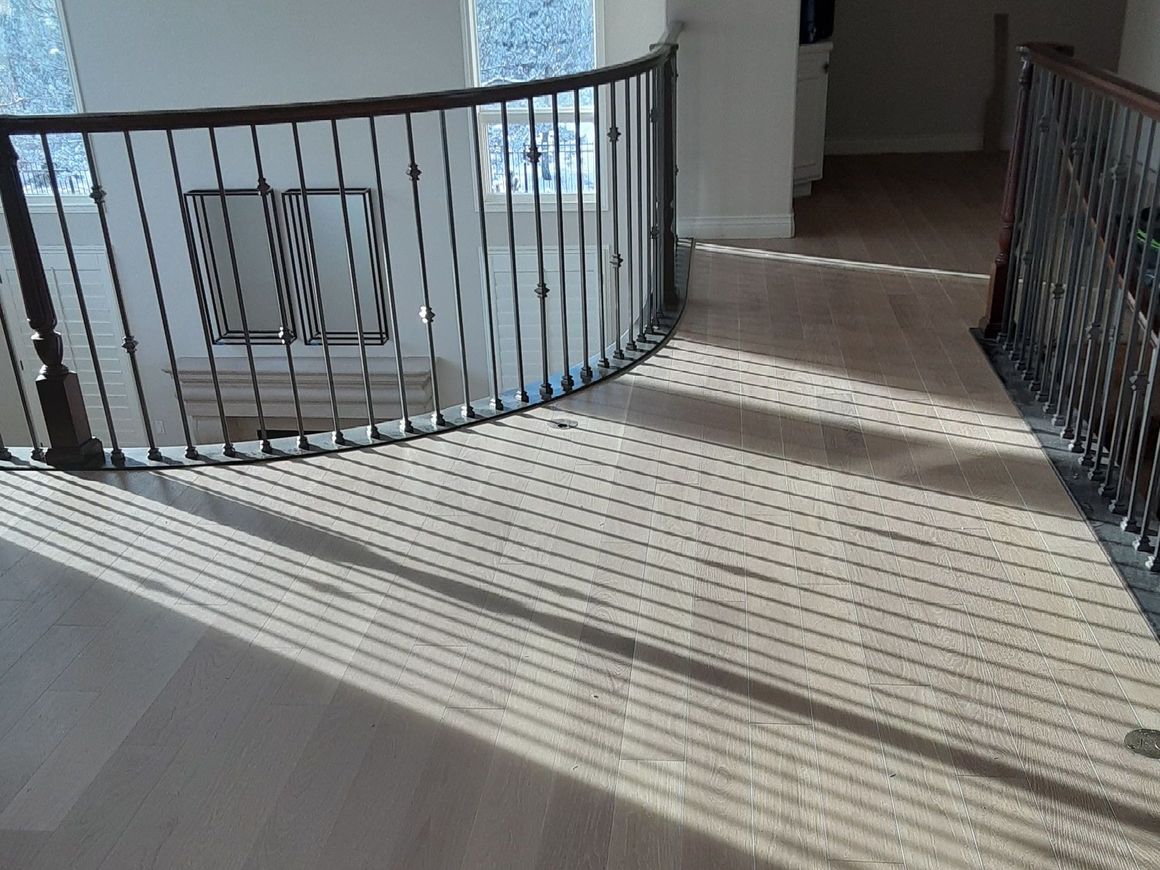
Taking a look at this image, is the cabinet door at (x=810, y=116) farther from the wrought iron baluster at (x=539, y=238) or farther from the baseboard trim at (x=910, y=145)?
the wrought iron baluster at (x=539, y=238)

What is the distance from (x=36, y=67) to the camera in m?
8.05

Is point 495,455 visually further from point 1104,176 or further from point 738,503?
point 1104,176

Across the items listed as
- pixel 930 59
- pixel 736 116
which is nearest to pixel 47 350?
pixel 736 116

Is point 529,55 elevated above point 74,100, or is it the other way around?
point 529,55

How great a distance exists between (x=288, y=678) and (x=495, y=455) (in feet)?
3.51

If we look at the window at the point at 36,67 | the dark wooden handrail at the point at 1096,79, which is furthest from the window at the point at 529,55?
the dark wooden handrail at the point at 1096,79

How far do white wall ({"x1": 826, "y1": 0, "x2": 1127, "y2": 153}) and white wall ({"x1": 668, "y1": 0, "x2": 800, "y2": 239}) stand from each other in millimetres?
2356

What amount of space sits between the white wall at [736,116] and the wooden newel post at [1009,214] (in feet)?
4.84

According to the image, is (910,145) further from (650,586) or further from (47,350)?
(47,350)

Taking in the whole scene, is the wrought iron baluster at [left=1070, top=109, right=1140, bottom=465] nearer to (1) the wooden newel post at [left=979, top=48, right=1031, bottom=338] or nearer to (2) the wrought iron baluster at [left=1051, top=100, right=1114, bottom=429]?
(2) the wrought iron baluster at [left=1051, top=100, right=1114, bottom=429]

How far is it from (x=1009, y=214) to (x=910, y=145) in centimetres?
384

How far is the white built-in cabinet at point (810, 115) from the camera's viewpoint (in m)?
5.93

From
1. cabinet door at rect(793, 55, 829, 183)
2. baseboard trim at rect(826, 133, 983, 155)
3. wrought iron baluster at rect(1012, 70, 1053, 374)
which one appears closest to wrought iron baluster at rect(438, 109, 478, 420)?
wrought iron baluster at rect(1012, 70, 1053, 374)

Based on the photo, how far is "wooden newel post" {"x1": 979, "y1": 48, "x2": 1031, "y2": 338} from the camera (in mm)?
3627
